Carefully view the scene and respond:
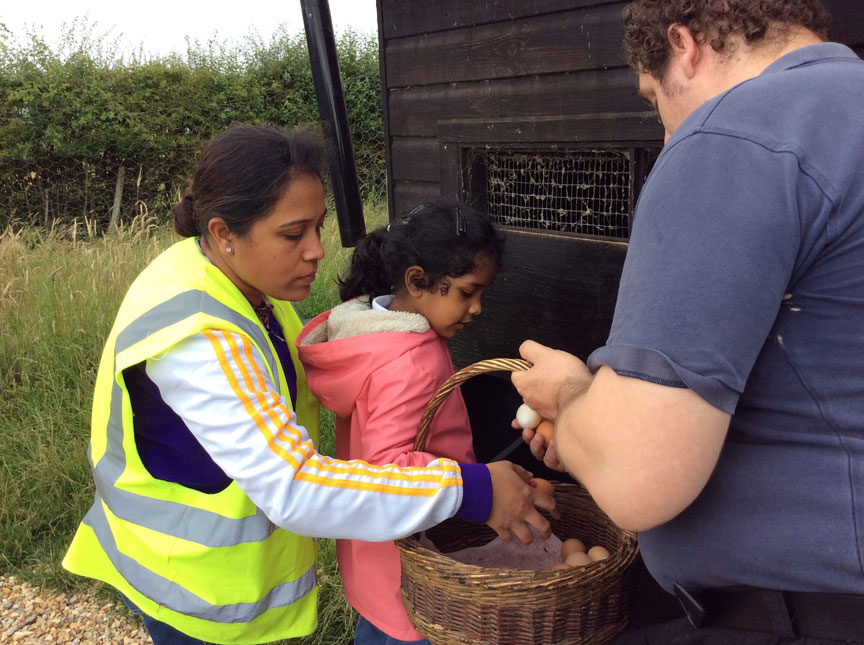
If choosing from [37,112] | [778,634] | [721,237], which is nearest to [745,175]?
[721,237]

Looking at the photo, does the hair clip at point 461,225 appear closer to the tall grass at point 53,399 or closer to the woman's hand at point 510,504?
the woman's hand at point 510,504

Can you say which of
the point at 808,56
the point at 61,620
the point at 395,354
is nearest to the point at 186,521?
the point at 395,354

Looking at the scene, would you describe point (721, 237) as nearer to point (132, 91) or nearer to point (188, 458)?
point (188, 458)

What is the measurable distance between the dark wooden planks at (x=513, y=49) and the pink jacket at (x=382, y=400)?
1271 mm

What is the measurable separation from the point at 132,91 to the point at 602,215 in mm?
10545

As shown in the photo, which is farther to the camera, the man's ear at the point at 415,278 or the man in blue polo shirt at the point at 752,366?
the man's ear at the point at 415,278

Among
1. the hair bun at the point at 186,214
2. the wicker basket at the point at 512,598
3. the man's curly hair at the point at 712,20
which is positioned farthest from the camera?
the hair bun at the point at 186,214

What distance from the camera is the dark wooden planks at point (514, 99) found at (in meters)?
2.64

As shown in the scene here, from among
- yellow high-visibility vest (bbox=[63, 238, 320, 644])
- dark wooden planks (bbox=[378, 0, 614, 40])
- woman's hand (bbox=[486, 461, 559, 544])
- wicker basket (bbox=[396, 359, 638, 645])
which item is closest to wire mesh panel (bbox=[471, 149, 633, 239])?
dark wooden planks (bbox=[378, 0, 614, 40])

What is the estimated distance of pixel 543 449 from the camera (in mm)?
1756

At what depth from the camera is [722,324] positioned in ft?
3.32

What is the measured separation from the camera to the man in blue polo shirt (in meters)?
1.01

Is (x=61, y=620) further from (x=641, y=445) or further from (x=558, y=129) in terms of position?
(x=641, y=445)

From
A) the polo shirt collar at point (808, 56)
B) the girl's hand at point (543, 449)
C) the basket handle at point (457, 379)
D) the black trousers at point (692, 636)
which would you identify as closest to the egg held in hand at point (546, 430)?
the girl's hand at point (543, 449)
